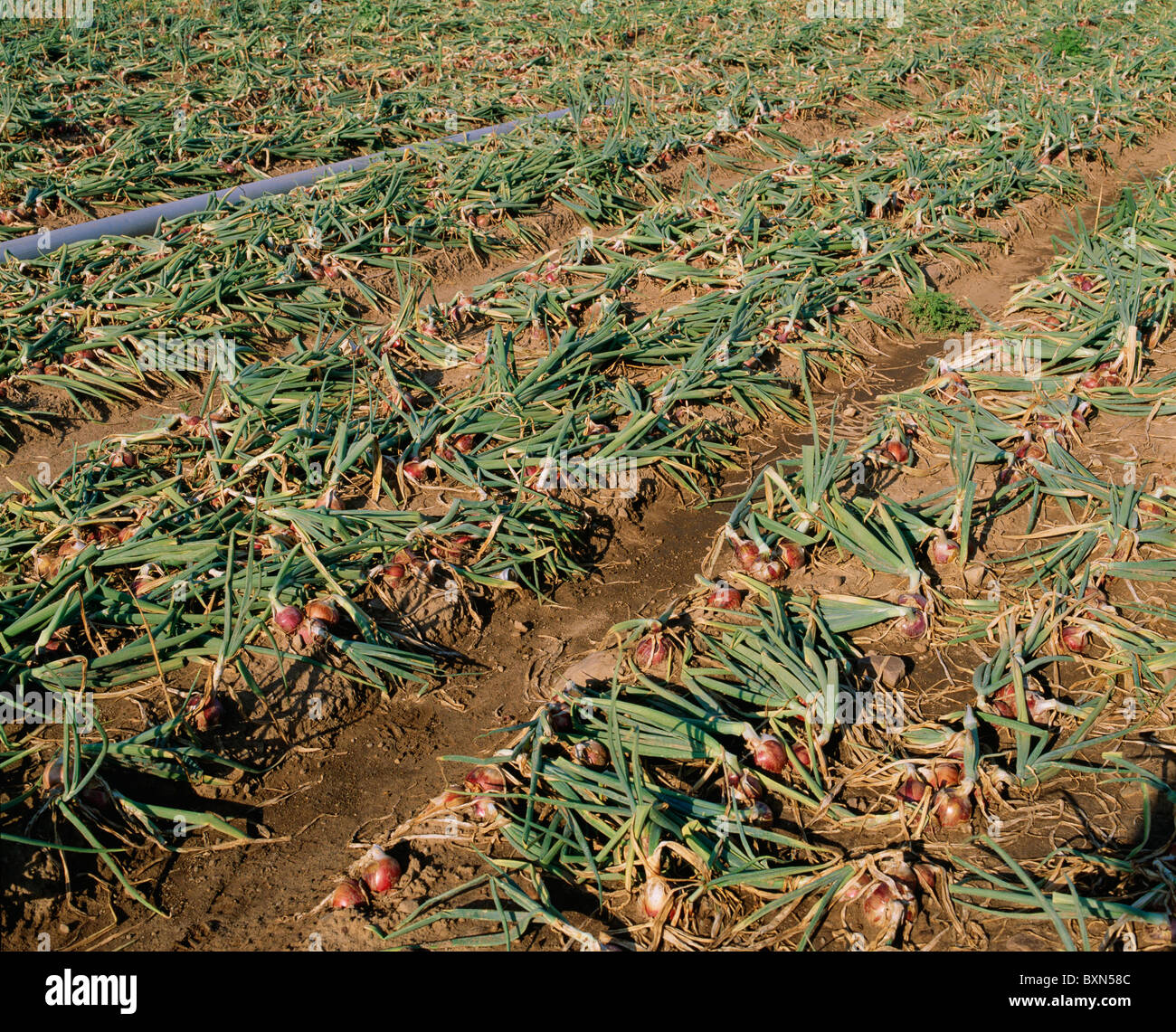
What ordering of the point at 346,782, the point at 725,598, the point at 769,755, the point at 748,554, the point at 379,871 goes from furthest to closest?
the point at 748,554
the point at 725,598
the point at 346,782
the point at 769,755
the point at 379,871

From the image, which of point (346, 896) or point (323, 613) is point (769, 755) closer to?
point (346, 896)

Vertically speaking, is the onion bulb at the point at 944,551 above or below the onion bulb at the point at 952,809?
above

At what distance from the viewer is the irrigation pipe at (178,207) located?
470 centimetres

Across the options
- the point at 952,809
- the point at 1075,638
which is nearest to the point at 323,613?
the point at 952,809

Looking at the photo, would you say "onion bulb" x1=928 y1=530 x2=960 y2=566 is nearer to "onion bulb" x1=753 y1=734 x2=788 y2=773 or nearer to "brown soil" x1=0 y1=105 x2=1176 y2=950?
"brown soil" x1=0 y1=105 x2=1176 y2=950

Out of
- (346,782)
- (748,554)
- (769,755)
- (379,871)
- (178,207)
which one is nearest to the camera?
(379,871)

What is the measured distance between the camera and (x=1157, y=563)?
281 cm

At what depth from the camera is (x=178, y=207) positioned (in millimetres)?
5176

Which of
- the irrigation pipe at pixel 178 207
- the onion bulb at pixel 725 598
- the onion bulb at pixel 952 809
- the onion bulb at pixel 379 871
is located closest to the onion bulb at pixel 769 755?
the onion bulb at pixel 952 809

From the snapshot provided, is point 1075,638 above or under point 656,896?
above

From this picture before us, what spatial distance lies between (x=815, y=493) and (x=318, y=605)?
5.21 feet

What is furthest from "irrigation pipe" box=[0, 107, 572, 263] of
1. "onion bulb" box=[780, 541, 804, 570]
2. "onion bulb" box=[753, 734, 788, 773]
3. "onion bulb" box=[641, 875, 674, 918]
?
"onion bulb" box=[641, 875, 674, 918]

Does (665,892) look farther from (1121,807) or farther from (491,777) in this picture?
(1121,807)

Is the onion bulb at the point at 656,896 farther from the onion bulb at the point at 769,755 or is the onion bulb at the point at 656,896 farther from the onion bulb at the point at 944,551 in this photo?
the onion bulb at the point at 944,551
